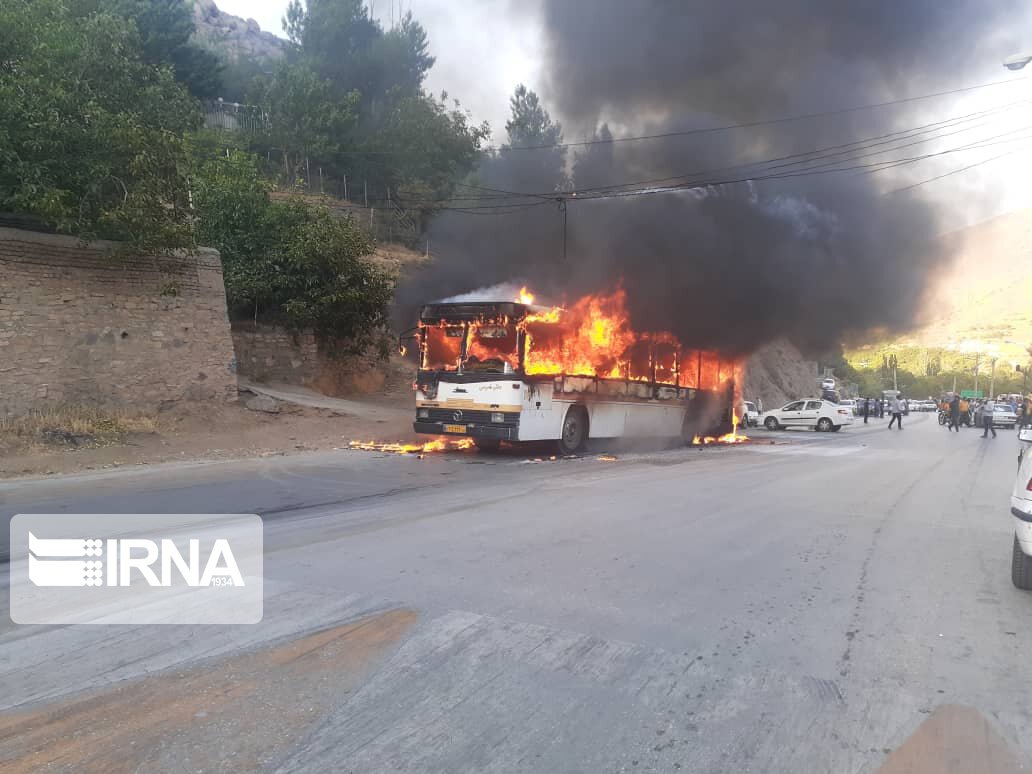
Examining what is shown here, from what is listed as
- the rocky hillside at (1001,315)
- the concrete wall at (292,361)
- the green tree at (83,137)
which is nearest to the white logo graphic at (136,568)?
the green tree at (83,137)

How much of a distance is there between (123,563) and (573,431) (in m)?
10.0

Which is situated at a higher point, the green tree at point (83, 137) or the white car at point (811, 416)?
the green tree at point (83, 137)

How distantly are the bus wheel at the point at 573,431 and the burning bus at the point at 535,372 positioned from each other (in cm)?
2

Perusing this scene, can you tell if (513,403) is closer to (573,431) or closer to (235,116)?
(573,431)

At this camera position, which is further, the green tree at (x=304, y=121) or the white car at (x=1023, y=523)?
the green tree at (x=304, y=121)

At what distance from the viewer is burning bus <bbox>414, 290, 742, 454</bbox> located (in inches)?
515

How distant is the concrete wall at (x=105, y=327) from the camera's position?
39.6 feet

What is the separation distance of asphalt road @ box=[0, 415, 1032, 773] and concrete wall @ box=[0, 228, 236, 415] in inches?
218

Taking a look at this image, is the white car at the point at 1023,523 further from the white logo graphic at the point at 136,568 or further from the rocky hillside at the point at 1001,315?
the rocky hillside at the point at 1001,315

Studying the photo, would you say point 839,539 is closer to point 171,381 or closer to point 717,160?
point 171,381

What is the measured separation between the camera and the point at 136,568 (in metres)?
5.43

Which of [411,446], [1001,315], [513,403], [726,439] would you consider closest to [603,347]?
[513,403]

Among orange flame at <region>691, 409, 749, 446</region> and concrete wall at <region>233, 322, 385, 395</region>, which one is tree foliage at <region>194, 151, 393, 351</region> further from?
orange flame at <region>691, 409, 749, 446</region>

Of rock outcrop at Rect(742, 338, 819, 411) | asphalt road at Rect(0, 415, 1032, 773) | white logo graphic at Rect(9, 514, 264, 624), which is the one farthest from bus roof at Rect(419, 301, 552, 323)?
rock outcrop at Rect(742, 338, 819, 411)
